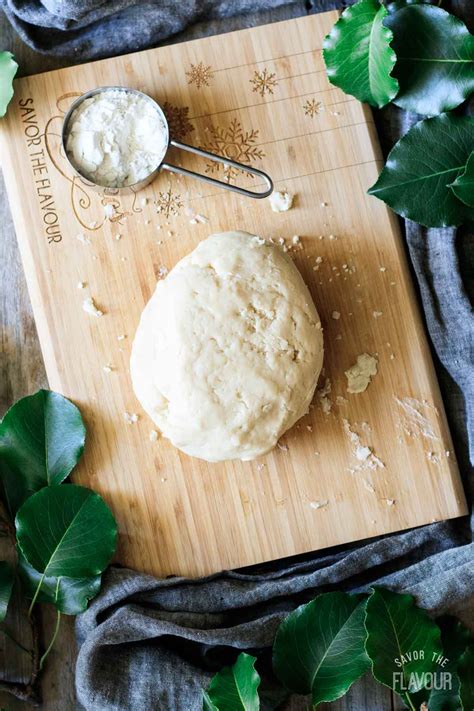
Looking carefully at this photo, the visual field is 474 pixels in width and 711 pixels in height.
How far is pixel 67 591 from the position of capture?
1549 mm

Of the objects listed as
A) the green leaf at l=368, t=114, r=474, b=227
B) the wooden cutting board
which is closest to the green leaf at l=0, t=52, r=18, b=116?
the wooden cutting board

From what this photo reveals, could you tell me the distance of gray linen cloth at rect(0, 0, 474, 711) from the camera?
5.01 feet

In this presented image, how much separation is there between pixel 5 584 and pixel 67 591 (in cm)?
12

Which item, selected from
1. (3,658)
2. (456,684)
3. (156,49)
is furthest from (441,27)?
(3,658)

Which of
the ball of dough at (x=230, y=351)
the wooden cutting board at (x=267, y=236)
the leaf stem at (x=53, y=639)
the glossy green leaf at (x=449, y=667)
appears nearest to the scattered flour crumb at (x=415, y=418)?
the wooden cutting board at (x=267, y=236)

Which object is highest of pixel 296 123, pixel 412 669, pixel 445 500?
pixel 296 123

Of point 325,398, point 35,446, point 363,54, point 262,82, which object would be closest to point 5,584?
point 35,446

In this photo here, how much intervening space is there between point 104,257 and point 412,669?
100 centimetres

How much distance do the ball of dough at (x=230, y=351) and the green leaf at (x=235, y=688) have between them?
39cm

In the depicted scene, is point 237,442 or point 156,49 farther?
point 156,49

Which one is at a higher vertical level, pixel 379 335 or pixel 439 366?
pixel 379 335

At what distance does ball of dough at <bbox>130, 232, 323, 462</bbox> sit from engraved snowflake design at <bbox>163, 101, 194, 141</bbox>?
0.96 feet

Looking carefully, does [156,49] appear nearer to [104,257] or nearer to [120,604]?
[104,257]

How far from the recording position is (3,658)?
63.6 inches
